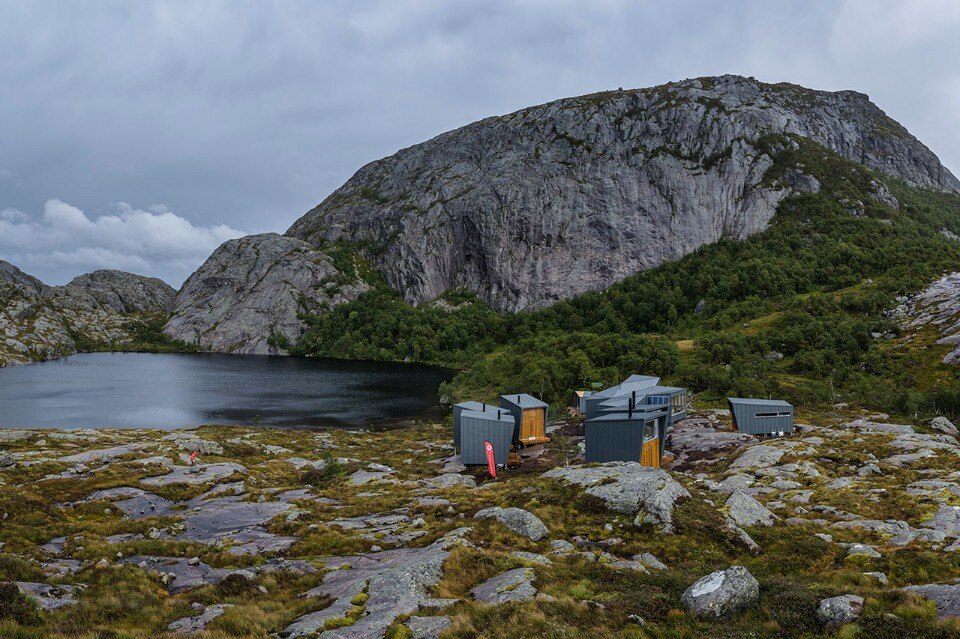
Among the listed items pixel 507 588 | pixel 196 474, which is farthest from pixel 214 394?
pixel 507 588

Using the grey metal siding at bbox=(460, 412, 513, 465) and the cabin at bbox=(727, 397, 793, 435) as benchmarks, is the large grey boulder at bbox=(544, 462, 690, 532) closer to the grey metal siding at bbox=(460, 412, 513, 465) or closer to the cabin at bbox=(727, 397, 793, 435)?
the grey metal siding at bbox=(460, 412, 513, 465)

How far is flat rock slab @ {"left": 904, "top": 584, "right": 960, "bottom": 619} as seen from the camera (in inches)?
446

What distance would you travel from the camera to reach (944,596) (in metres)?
12.1

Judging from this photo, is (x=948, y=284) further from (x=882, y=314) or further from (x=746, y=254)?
(x=746, y=254)

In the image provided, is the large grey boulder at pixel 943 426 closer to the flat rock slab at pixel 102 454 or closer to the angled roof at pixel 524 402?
the angled roof at pixel 524 402

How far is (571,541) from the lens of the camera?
20562 millimetres

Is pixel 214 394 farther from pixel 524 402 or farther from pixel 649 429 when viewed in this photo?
pixel 649 429

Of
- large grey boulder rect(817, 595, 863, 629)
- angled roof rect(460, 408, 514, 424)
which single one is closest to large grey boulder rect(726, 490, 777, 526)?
large grey boulder rect(817, 595, 863, 629)

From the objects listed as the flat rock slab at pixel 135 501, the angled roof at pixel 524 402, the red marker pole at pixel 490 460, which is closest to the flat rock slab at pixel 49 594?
the flat rock slab at pixel 135 501

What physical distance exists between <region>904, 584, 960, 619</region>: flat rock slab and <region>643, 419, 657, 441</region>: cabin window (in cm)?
2670

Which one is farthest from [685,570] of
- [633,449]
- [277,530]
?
[633,449]

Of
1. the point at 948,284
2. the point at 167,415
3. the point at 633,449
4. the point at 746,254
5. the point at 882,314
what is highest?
the point at 746,254

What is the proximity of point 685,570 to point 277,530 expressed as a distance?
1950cm

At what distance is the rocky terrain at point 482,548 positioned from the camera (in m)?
12.4
